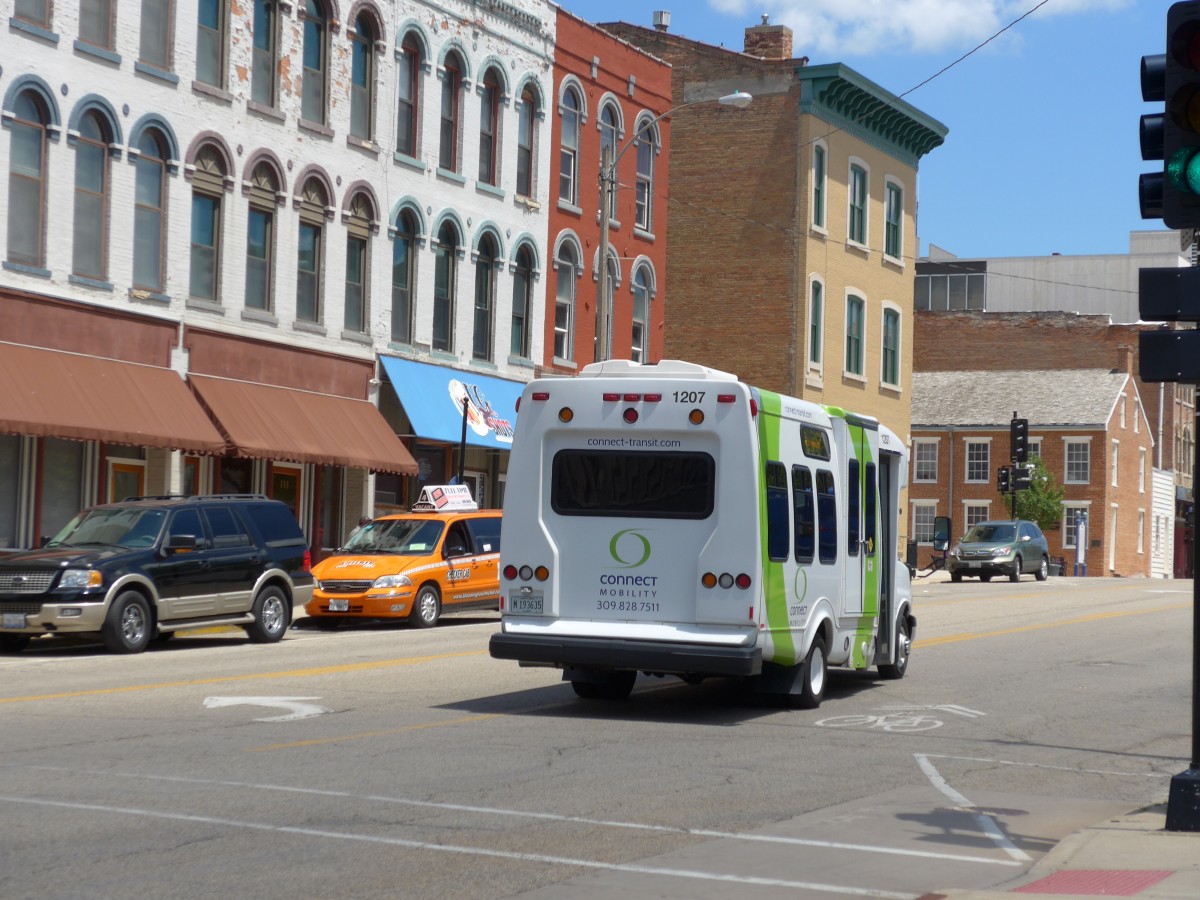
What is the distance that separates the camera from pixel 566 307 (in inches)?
1564

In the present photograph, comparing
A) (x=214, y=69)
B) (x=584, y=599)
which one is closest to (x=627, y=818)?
(x=584, y=599)

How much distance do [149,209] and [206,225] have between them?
1.48 meters

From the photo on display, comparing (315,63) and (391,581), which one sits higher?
(315,63)

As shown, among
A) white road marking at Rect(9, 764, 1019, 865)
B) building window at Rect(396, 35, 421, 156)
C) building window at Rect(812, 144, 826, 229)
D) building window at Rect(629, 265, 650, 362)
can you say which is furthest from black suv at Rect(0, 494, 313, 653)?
building window at Rect(812, 144, 826, 229)

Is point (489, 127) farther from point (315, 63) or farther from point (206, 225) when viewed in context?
point (206, 225)

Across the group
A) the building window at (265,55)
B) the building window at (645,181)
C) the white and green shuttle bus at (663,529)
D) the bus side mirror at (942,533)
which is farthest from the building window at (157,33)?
the white and green shuttle bus at (663,529)

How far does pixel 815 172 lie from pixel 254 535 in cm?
2886

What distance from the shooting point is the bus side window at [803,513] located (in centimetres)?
1470

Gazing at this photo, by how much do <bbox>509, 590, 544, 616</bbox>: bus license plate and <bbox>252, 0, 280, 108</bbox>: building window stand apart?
1868cm

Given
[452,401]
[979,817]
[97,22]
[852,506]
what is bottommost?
[979,817]

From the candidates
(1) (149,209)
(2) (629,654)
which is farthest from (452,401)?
(2) (629,654)

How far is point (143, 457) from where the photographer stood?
28.3m

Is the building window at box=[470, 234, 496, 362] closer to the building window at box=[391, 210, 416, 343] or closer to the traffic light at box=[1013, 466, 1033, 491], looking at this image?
the building window at box=[391, 210, 416, 343]

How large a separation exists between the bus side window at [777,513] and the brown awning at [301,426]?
1589cm
